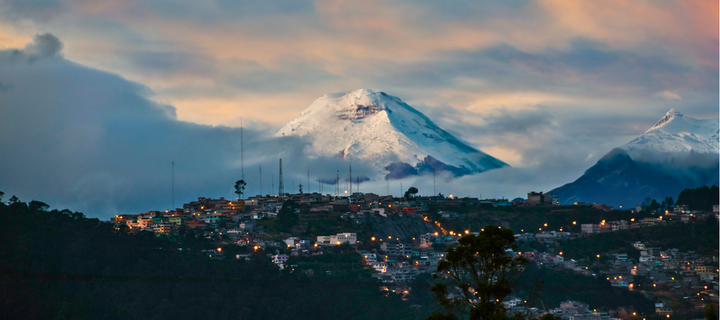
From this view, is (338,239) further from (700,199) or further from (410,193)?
(700,199)

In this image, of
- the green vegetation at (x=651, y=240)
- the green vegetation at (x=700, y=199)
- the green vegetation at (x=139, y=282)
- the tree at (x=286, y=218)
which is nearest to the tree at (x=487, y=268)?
the green vegetation at (x=139, y=282)

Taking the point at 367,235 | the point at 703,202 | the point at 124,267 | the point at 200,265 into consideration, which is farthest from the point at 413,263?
the point at 703,202

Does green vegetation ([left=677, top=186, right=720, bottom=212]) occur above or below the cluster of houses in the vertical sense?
above

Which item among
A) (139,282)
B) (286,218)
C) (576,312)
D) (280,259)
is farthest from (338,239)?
(576,312)

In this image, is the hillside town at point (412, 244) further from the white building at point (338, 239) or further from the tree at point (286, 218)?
the tree at point (286, 218)

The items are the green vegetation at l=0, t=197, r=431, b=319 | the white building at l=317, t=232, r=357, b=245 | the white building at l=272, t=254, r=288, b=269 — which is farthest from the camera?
the white building at l=317, t=232, r=357, b=245

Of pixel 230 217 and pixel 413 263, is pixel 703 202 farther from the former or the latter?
pixel 230 217

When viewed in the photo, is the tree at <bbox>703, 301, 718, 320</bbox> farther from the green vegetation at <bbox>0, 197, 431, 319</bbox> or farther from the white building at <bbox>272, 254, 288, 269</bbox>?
the white building at <bbox>272, 254, 288, 269</bbox>

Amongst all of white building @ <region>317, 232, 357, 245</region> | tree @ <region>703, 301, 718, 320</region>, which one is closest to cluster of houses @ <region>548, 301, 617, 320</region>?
white building @ <region>317, 232, 357, 245</region>

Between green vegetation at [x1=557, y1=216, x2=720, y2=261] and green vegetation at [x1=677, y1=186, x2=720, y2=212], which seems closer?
green vegetation at [x1=557, y1=216, x2=720, y2=261]
